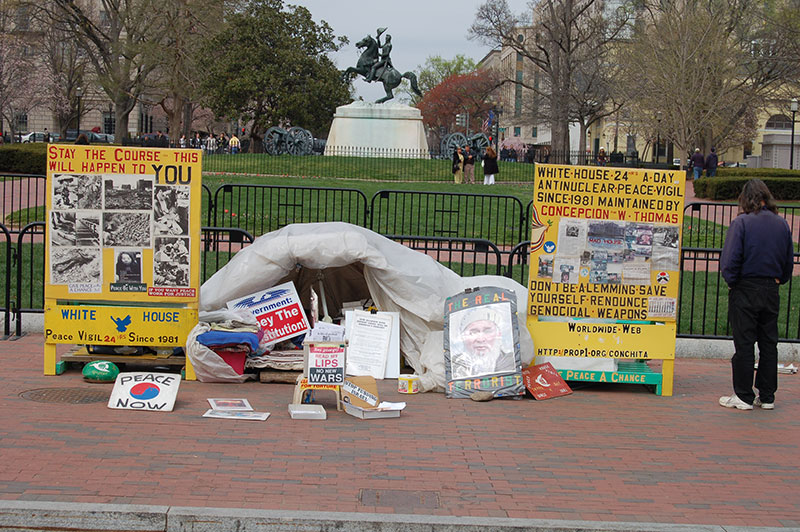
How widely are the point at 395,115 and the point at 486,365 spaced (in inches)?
1370

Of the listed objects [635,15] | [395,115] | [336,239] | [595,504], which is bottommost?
[595,504]

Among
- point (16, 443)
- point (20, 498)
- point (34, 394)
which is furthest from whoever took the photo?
point (34, 394)

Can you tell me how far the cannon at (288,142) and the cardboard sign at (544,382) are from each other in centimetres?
3532

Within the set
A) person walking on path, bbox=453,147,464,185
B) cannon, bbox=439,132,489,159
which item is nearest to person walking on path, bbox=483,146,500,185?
person walking on path, bbox=453,147,464,185

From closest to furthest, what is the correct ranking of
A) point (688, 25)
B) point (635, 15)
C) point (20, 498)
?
point (20, 498) < point (688, 25) < point (635, 15)

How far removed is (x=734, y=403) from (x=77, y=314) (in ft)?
18.7

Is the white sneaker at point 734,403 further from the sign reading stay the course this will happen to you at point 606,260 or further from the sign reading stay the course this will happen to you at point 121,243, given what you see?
the sign reading stay the course this will happen to you at point 121,243

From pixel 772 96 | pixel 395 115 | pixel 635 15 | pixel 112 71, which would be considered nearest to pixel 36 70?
pixel 112 71

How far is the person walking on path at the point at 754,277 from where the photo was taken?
745 centimetres

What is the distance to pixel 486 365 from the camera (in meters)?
7.77

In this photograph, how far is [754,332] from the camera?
24.8ft

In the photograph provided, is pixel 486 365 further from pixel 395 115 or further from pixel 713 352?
pixel 395 115

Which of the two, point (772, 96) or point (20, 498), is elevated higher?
point (772, 96)

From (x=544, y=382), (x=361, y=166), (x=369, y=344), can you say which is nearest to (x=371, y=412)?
(x=369, y=344)
